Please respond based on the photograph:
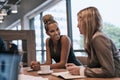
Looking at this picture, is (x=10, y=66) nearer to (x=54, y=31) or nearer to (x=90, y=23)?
(x=90, y=23)

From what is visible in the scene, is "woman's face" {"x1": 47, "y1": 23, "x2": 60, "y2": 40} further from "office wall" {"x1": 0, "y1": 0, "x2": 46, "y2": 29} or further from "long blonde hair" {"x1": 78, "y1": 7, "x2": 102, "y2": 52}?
"office wall" {"x1": 0, "y1": 0, "x2": 46, "y2": 29}

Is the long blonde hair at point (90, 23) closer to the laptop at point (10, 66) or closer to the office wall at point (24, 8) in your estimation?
the laptop at point (10, 66)

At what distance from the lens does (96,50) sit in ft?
5.26

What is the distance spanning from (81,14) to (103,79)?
0.56 meters

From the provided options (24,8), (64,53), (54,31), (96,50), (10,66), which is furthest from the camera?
(24,8)

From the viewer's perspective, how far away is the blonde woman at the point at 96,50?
60.7 inches

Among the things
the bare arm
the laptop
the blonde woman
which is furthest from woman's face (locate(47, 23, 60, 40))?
the laptop

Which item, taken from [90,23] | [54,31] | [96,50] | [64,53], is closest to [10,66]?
[96,50]

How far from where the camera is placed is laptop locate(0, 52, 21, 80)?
60 cm

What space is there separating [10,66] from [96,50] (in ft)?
3.51

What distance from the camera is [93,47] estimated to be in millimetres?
1647

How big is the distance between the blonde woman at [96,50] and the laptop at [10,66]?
3.27 feet

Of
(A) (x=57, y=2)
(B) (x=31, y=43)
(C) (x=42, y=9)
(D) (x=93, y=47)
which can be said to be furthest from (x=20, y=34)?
(C) (x=42, y=9)

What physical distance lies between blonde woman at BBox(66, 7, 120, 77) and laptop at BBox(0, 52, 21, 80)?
3.27 feet
